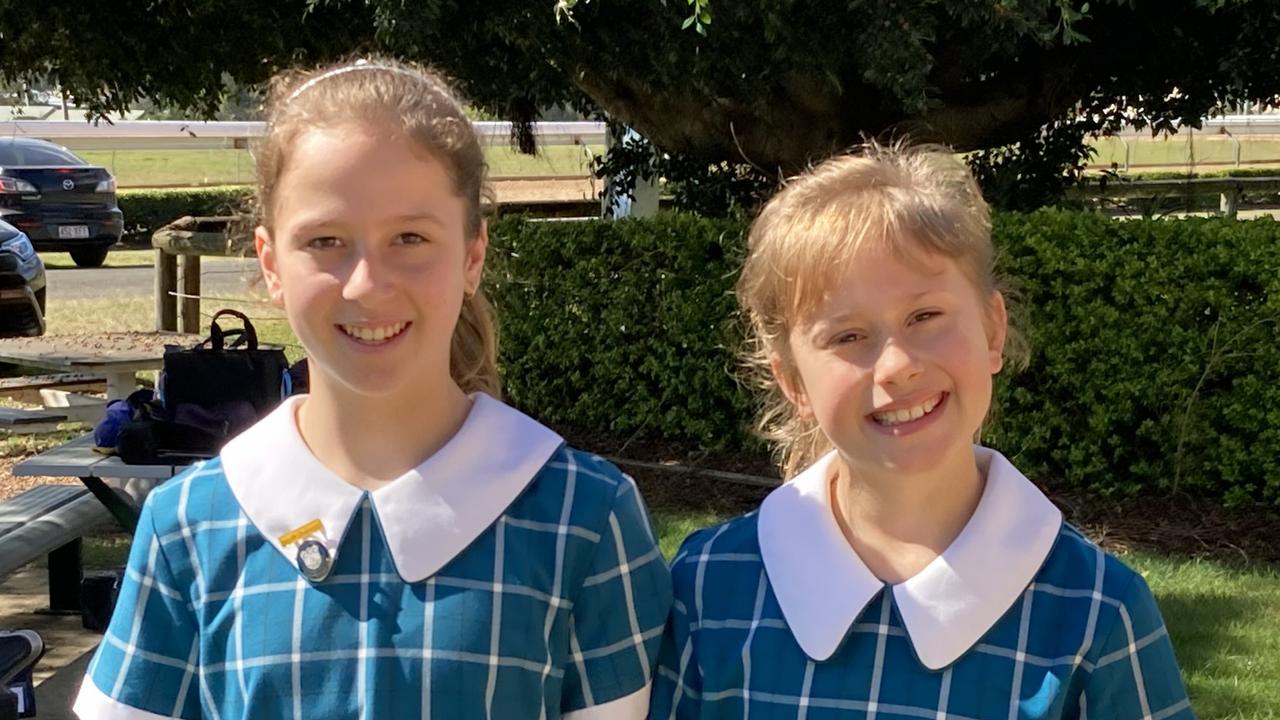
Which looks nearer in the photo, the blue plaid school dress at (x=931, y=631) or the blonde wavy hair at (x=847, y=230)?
the blue plaid school dress at (x=931, y=631)

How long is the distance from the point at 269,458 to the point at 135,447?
11.2 feet

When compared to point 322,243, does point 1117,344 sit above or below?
below

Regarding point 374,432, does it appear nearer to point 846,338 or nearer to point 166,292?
point 846,338

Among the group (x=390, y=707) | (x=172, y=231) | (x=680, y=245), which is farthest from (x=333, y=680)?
(x=172, y=231)

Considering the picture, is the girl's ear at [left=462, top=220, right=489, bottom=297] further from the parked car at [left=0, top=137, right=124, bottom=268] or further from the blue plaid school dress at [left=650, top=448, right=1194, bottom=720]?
the parked car at [left=0, top=137, right=124, bottom=268]

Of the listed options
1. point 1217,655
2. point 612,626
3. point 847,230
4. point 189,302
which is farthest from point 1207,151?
point 612,626

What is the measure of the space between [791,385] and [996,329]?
10.9 inches

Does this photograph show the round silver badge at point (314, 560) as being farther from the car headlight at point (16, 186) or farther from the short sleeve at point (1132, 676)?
the car headlight at point (16, 186)

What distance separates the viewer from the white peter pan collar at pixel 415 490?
1789 mm

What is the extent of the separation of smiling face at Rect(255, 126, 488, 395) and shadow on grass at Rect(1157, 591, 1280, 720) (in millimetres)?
3123

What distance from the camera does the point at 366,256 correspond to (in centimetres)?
176

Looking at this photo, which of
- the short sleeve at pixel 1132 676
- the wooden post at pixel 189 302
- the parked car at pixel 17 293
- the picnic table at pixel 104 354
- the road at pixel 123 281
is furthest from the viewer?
the road at pixel 123 281

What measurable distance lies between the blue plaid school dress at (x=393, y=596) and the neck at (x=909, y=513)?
28 cm

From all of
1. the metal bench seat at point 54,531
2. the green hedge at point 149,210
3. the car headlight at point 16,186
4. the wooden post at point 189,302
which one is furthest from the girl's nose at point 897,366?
the green hedge at point 149,210
